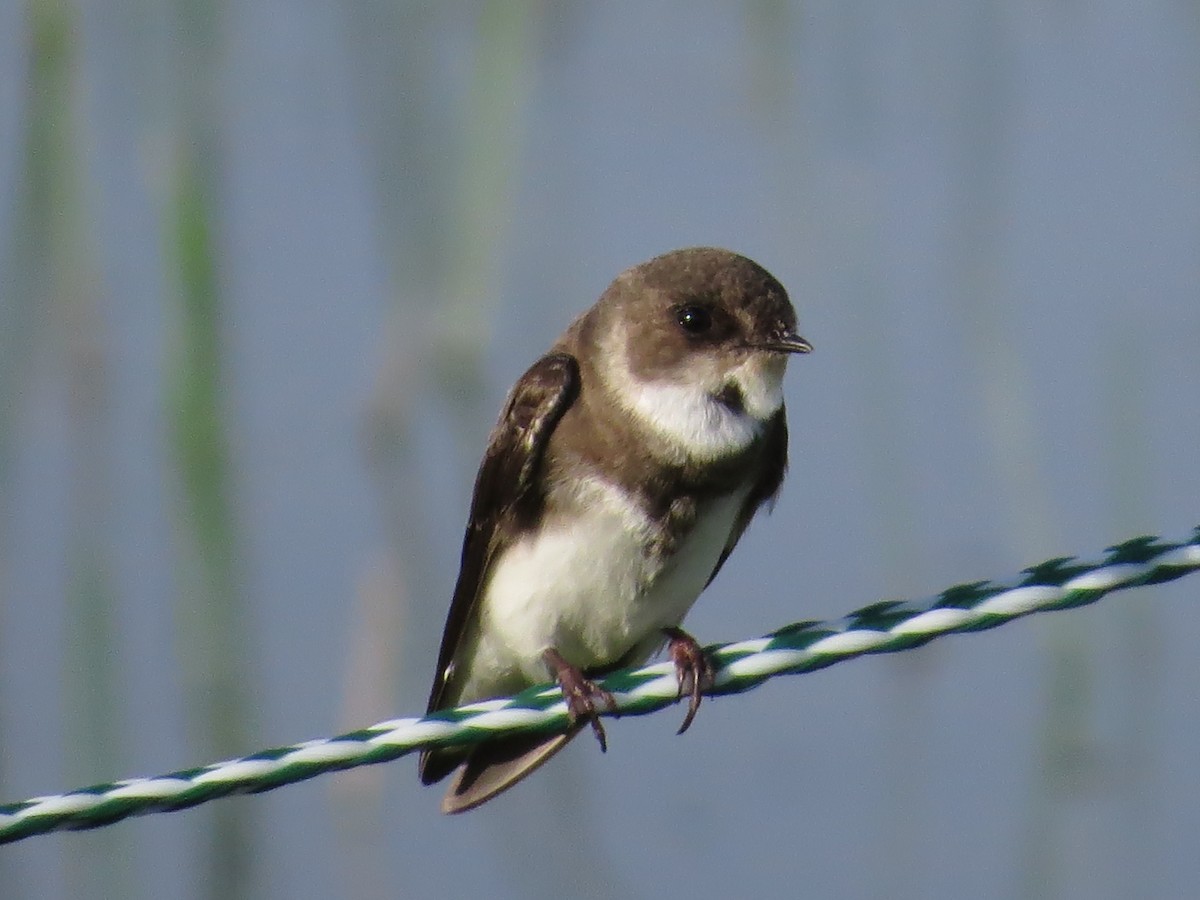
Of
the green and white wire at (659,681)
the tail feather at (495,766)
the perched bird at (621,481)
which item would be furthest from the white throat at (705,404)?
the green and white wire at (659,681)

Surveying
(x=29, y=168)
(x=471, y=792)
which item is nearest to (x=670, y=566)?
(x=471, y=792)

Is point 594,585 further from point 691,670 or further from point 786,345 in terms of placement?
point 786,345

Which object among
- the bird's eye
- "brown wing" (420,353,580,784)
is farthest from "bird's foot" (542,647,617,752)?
the bird's eye

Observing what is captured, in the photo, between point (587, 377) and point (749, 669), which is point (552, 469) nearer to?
point (587, 377)

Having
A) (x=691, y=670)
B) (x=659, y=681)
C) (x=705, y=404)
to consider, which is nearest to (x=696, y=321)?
(x=705, y=404)

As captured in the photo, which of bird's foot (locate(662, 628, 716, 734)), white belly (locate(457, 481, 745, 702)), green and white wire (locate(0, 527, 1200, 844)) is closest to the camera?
green and white wire (locate(0, 527, 1200, 844))

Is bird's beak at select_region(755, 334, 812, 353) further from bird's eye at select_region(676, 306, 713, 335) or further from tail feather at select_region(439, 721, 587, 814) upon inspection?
tail feather at select_region(439, 721, 587, 814)
